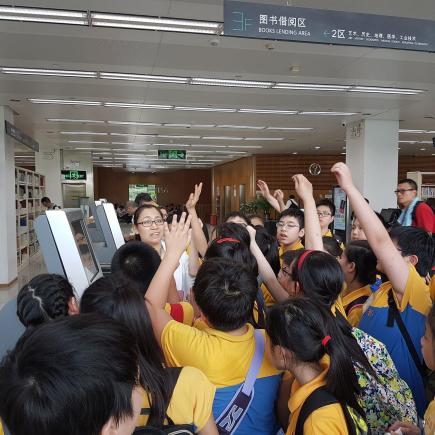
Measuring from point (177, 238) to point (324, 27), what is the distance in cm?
249

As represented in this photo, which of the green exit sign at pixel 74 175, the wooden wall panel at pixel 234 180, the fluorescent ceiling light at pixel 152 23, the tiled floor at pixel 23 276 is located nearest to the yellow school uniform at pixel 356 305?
the fluorescent ceiling light at pixel 152 23

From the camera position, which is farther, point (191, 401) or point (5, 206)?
point (5, 206)

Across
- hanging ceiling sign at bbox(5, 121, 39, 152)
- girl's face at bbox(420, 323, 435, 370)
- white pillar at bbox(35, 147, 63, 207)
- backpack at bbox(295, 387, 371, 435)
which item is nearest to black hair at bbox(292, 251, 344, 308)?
girl's face at bbox(420, 323, 435, 370)

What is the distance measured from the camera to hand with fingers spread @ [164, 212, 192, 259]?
1472 mm

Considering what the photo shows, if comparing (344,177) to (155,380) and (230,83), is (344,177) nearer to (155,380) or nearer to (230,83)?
(155,380)

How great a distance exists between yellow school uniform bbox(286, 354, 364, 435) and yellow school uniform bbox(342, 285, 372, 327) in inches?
35.6

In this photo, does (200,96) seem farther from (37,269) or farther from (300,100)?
(37,269)

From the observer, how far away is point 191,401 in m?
1.02

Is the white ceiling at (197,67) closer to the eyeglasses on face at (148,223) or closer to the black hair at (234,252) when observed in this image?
the eyeglasses on face at (148,223)

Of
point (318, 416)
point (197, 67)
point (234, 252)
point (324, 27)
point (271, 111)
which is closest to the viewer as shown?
point (318, 416)

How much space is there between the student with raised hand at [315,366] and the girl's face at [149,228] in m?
1.56

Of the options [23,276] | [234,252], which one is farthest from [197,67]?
[23,276]

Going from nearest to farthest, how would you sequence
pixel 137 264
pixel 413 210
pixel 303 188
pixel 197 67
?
pixel 137 264, pixel 303 188, pixel 413 210, pixel 197 67

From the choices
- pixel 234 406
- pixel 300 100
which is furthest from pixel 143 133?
pixel 234 406
